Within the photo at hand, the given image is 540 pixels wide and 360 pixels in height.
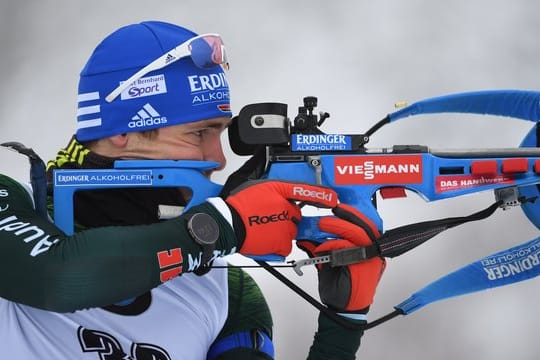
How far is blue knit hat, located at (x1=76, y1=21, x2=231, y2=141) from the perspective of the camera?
1.28 meters

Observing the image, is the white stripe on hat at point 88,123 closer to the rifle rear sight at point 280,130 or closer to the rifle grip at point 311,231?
the rifle rear sight at point 280,130

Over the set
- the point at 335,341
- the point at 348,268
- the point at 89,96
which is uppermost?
the point at 89,96

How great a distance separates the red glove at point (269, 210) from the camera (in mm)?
1144

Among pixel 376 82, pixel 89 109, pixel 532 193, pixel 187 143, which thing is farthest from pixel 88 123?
pixel 376 82

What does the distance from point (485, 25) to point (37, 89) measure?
1378 mm

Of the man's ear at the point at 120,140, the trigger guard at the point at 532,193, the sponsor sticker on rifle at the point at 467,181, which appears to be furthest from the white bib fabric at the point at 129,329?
the trigger guard at the point at 532,193

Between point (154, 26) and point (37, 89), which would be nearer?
point (154, 26)

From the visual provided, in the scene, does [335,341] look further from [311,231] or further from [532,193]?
[532,193]

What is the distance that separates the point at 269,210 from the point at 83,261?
0.31 m

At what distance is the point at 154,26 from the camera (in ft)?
4.41

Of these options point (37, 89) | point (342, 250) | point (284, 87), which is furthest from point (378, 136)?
point (37, 89)

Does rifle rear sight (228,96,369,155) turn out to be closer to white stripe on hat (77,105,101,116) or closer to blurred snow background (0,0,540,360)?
white stripe on hat (77,105,101,116)

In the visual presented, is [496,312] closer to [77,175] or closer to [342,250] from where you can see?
[342,250]

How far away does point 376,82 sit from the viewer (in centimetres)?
217
